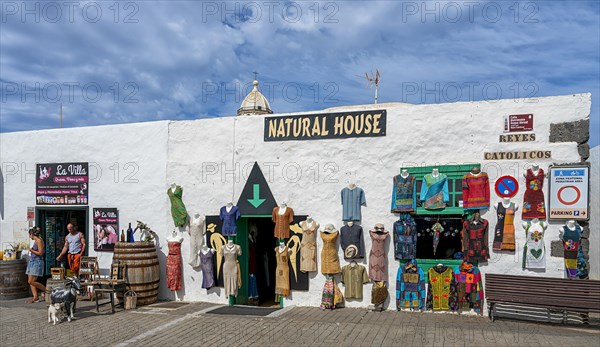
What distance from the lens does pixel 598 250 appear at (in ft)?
44.5

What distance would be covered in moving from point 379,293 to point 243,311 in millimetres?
2609

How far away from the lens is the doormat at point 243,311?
9.63m

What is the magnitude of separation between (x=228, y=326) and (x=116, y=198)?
4.54 meters

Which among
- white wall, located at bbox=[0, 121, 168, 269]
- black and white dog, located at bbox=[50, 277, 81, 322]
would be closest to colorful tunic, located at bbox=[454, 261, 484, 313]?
white wall, located at bbox=[0, 121, 168, 269]

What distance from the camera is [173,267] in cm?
1073

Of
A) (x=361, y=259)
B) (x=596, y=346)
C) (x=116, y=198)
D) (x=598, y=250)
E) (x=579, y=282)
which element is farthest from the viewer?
(x=598, y=250)

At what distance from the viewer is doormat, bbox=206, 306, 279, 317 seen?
963 centimetres

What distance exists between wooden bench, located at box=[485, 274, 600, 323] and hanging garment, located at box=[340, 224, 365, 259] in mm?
2226

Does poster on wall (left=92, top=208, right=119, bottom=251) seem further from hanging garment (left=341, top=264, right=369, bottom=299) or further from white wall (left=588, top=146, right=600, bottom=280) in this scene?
white wall (left=588, top=146, right=600, bottom=280)

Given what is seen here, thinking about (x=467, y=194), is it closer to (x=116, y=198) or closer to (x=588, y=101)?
(x=588, y=101)

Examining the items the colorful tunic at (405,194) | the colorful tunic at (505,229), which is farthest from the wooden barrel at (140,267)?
the colorful tunic at (505,229)

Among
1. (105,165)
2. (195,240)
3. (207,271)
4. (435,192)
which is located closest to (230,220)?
(195,240)

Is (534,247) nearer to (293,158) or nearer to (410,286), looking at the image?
(410,286)

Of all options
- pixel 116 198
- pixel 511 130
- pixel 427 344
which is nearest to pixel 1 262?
pixel 116 198
